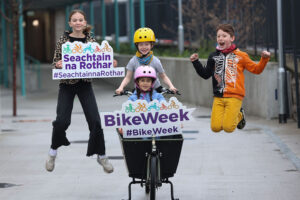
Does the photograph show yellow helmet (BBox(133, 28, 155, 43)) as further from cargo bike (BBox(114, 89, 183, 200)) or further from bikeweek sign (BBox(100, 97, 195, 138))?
bikeweek sign (BBox(100, 97, 195, 138))

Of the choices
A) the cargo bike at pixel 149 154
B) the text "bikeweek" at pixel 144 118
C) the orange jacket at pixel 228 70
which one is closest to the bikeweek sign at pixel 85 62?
the orange jacket at pixel 228 70

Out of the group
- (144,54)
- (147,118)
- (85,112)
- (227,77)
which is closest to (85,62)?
(85,112)

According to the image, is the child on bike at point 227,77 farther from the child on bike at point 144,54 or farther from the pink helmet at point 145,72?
the pink helmet at point 145,72

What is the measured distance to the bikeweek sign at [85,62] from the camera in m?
9.09

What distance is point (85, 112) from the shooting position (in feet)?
29.8

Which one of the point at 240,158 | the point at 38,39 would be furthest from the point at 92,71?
the point at 38,39

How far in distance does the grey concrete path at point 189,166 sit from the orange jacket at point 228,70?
1.11 meters

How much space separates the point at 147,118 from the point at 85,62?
4.72 feet

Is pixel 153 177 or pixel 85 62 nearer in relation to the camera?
pixel 153 177

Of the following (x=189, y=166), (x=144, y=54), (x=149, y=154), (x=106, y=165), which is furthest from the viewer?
(x=189, y=166)

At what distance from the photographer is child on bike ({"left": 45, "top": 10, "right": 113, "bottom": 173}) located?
9.05 m

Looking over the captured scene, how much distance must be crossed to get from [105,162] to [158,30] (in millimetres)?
19237

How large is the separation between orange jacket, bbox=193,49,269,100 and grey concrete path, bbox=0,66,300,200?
1.11 m

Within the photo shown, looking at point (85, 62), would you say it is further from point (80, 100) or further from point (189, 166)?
point (189, 166)
